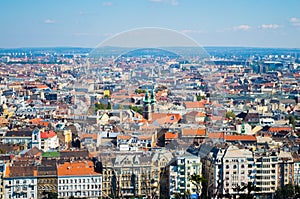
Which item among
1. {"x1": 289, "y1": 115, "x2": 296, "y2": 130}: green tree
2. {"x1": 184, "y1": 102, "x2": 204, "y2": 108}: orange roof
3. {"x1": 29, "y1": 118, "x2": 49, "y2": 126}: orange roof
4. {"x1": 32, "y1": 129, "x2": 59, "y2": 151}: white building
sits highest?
{"x1": 184, "y1": 102, "x2": 204, "y2": 108}: orange roof

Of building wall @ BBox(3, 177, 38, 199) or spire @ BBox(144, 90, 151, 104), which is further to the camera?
spire @ BBox(144, 90, 151, 104)

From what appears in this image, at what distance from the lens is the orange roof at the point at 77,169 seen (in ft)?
21.7

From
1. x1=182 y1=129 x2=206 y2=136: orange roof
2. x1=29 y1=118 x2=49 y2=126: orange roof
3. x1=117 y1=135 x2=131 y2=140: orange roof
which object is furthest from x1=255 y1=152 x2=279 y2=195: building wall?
x1=29 y1=118 x2=49 y2=126: orange roof

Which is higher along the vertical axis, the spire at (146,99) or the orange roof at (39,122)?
the spire at (146,99)

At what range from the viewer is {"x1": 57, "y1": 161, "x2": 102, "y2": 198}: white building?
6469mm

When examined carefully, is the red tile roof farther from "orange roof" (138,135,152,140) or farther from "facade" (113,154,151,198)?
"facade" (113,154,151,198)

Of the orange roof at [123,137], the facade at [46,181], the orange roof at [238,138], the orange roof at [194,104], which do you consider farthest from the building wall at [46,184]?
the orange roof at [194,104]

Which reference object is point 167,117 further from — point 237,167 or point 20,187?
point 20,187

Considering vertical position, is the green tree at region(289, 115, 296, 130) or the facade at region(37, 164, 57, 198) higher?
the facade at region(37, 164, 57, 198)

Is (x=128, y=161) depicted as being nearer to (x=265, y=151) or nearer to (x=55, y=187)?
(x=55, y=187)

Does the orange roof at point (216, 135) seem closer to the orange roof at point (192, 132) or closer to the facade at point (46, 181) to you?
the orange roof at point (192, 132)

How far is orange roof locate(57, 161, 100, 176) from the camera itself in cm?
662

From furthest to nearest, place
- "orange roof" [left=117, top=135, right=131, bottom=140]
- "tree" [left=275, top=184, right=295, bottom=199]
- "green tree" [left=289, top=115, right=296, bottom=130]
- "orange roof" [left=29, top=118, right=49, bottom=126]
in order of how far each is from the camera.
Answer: "green tree" [left=289, top=115, right=296, bottom=130] < "orange roof" [left=29, top=118, right=49, bottom=126] < "orange roof" [left=117, top=135, right=131, bottom=140] < "tree" [left=275, top=184, right=295, bottom=199]

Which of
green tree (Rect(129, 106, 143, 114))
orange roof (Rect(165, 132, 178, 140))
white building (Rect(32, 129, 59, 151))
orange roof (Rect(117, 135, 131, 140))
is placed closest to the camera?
orange roof (Rect(165, 132, 178, 140))
